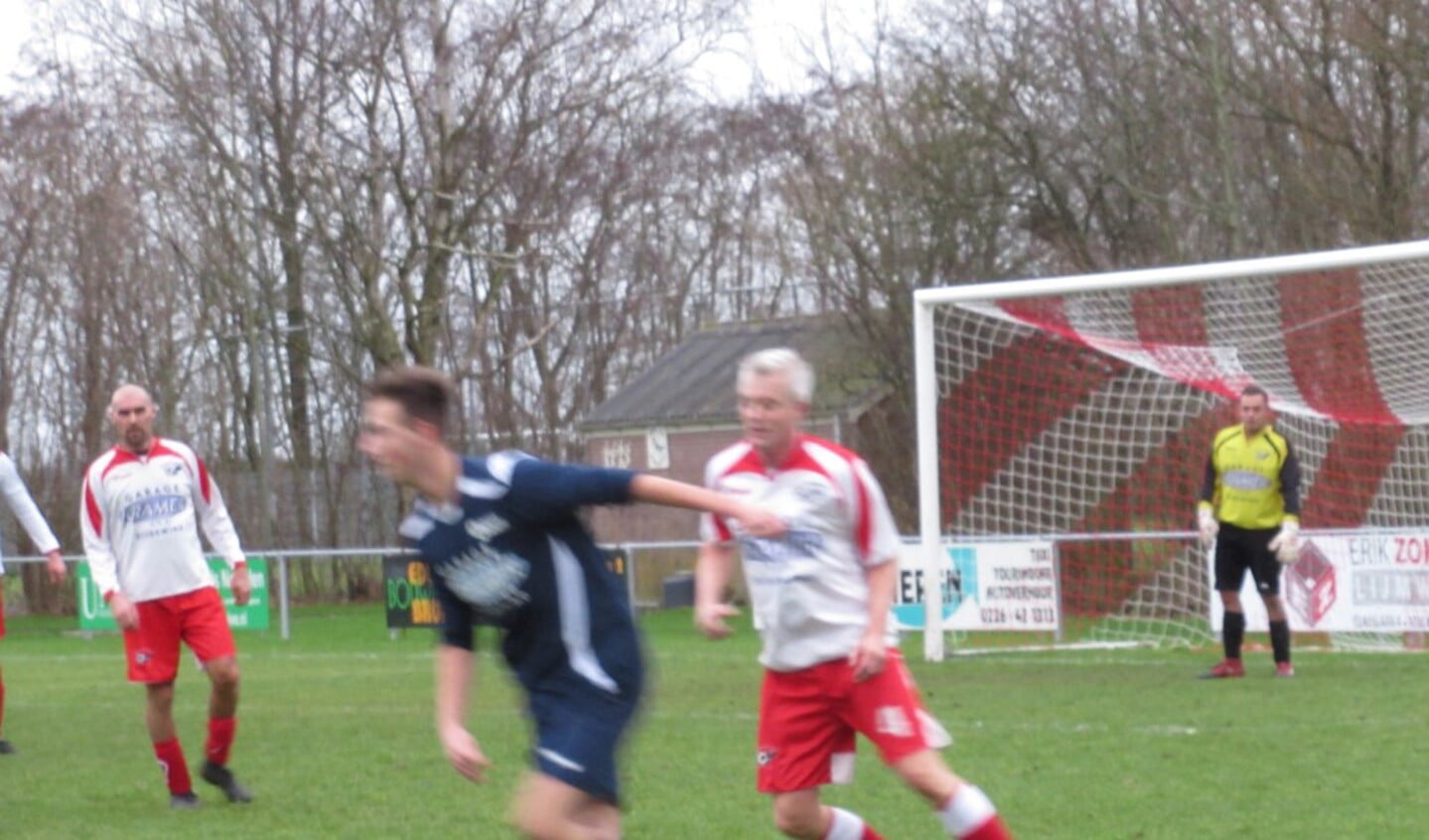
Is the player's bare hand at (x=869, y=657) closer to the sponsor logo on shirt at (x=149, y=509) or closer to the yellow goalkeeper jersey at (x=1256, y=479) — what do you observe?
the sponsor logo on shirt at (x=149, y=509)

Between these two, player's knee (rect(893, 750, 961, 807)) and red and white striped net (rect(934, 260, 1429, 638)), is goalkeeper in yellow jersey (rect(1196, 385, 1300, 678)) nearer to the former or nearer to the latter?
red and white striped net (rect(934, 260, 1429, 638))

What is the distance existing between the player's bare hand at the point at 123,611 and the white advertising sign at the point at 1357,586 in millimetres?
9127

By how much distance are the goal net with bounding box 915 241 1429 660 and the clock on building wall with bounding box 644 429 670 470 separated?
20643 mm

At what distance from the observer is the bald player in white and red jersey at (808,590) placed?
598cm

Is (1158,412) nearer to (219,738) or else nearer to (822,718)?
(219,738)

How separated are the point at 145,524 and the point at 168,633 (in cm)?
50

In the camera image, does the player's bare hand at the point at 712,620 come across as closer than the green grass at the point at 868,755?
Yes

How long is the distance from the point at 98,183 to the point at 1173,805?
2762 cm

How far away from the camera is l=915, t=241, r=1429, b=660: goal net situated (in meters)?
15.8

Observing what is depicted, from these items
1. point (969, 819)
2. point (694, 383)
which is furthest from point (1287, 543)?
point (694, 383)

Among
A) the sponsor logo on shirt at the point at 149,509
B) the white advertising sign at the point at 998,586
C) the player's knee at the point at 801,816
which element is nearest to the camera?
the player's knee at the point at 801,816

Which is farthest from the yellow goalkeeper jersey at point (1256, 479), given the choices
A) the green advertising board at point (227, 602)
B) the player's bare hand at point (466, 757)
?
the green advertising board at point (227, 602)

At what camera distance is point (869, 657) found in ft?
19.1

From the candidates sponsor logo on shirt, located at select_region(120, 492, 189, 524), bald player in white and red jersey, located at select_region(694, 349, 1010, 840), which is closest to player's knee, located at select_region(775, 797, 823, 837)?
bald player in white and red jersey, located at select_region(694, 349, 1010, 840)
